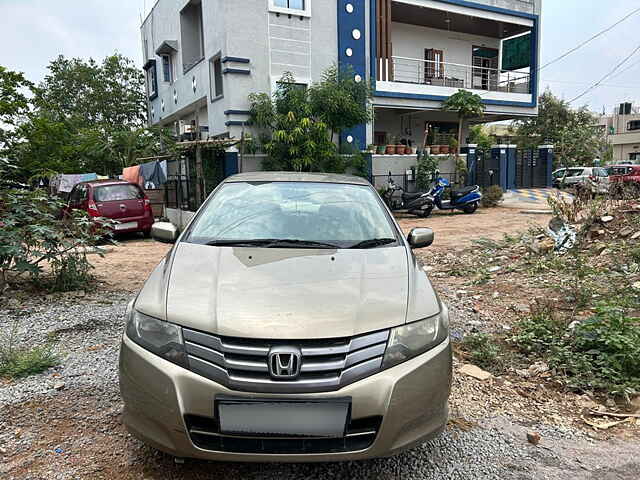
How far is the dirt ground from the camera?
6.74 meters

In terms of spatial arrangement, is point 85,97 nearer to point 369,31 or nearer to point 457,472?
point 369,31

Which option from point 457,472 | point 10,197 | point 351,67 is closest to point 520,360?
point 457,472

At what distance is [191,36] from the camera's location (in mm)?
17797

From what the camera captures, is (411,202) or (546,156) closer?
(411,202)

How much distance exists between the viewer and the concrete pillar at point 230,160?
1286 centimetres

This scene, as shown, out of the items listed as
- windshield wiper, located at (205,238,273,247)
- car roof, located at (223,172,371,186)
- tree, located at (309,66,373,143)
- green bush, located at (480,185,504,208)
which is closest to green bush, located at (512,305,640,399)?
car roof, located at (223,172,371,186)

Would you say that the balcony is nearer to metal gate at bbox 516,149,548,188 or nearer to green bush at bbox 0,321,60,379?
metal gate at bbox 516,149,548,188

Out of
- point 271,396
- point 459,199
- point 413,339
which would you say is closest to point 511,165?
point 459,199

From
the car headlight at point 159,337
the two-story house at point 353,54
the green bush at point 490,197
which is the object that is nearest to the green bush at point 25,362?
the car headlight at point 159,337

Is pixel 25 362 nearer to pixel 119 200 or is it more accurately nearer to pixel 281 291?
pixel 281 291

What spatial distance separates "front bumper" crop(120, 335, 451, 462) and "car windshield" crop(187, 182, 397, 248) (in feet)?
3.33

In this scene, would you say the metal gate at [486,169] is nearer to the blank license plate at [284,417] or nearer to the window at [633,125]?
the blank license plate at [284,417]

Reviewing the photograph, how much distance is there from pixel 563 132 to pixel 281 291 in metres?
32.2

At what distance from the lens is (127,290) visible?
5781mm
